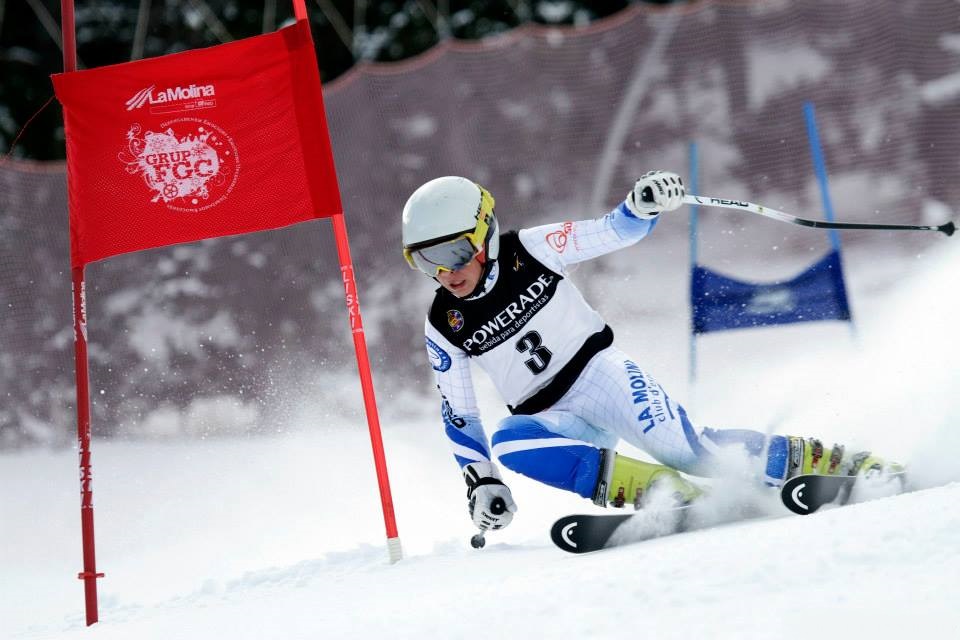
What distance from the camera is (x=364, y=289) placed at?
7172 mm

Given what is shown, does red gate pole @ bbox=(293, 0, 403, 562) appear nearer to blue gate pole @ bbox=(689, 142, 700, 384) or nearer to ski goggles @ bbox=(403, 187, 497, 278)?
ski goggles @ bbox=(403, 187, 497, 278)

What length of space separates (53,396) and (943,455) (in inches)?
211

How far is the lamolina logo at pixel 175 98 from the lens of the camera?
13.9ft

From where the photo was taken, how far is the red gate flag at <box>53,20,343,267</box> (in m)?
4.17

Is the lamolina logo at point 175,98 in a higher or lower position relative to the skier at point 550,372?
higher

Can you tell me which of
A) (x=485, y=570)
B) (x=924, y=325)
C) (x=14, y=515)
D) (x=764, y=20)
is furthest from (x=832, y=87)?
(x=14, y=515)

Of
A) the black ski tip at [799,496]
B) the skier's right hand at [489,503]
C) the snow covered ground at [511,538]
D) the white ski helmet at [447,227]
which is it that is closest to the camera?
the snow covered ground at [511,538]

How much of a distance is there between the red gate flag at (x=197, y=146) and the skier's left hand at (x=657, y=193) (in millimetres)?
1261

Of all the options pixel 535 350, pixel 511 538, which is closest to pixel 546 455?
pixel 535 350

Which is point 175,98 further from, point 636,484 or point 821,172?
point 821,172

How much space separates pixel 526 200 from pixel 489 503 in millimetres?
3813

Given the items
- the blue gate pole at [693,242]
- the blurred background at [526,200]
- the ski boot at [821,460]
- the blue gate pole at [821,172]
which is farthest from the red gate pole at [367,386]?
the blue gate pole at [821,172]

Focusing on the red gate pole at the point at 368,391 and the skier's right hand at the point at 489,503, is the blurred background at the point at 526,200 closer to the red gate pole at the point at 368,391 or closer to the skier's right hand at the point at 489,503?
the red gate pole at the point at 368,391

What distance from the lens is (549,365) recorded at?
376 cm
